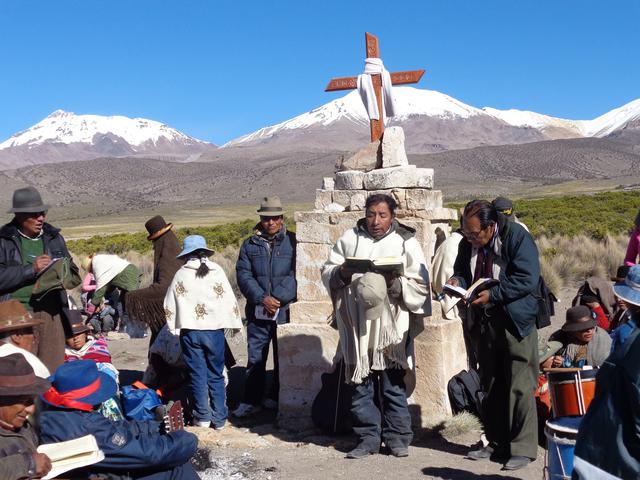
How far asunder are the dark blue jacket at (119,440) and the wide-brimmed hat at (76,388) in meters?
0.05

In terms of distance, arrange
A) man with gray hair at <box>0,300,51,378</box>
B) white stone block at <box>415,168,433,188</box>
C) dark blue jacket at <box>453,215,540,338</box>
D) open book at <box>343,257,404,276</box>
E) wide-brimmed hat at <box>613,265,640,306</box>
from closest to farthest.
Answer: wide-brimmed hat at <box>613,265,640,306</box> < man with gray hair at <box>0,300,51,378</box> < dark blue jacket at <box>453,215,540,338</box> < open book at <box>343,257,404,276</box> < white stone block at <box>415,168,433,188</box>

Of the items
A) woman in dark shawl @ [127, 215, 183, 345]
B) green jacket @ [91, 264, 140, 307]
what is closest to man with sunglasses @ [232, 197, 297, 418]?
woman in dark shawl @ [127, 215, 183, 345]

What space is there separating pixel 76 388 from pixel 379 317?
2.40 m

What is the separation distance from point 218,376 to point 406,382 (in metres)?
1.66

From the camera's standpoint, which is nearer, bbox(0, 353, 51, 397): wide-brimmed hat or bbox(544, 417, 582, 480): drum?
bbox(0, 353, 51, 397): wide-brimmed hat

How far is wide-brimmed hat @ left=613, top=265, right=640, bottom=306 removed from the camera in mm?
3502

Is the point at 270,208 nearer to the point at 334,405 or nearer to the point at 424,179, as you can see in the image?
the point at 424,179

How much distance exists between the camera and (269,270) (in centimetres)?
727

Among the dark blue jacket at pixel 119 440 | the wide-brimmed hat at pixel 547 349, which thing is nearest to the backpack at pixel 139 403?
the dark blue jacket at pixel 119 440

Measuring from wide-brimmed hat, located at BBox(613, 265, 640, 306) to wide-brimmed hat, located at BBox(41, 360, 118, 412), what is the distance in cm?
258

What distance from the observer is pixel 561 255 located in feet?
52.3

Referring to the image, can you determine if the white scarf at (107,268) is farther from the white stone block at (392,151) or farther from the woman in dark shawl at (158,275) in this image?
the white stone block at (392,151)

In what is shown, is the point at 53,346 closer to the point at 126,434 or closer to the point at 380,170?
the point at 126,434

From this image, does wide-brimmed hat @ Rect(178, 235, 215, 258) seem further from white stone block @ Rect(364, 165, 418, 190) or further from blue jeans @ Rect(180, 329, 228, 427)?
white stone block @ Rect(364, 165, 418, 190)
